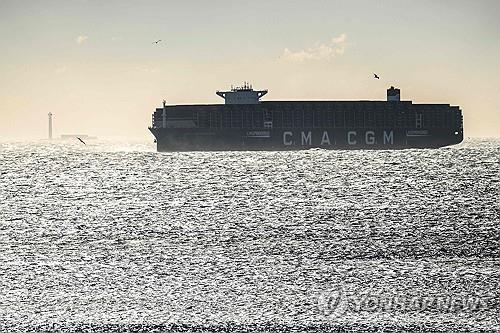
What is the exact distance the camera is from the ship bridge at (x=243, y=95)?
130875mm

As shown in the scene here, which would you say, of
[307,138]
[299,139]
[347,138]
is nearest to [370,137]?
[347,138]

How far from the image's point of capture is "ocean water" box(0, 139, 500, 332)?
20.9m

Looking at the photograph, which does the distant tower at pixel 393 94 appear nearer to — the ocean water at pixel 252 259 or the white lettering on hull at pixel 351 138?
the white lettering on hull at pixel 351 138

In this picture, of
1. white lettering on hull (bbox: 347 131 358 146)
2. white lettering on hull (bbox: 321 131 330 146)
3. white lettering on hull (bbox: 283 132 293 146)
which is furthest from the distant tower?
white lettering on hull (bbox: 283 132 293 146)

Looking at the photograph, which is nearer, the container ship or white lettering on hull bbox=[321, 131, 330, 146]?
the container ship

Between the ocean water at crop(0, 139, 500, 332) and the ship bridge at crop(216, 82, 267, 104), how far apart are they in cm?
6434

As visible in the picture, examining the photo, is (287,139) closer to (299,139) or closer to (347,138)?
(299,139)

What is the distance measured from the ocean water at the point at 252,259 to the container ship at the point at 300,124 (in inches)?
2241

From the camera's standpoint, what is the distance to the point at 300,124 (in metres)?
129

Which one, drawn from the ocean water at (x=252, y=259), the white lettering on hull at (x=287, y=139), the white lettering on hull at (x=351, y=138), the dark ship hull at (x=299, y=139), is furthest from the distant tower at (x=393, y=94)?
the ocean water at (x=252, y=259)

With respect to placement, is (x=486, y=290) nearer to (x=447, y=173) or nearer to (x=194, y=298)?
(x=194, y=298)

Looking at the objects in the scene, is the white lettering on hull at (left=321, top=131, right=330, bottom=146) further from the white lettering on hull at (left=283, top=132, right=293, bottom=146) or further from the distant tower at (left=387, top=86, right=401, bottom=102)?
the distant tower at (left=387, top=86, right=401, bottom=102)

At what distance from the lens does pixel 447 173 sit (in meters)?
81.9

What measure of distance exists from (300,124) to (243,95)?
34.0ft
